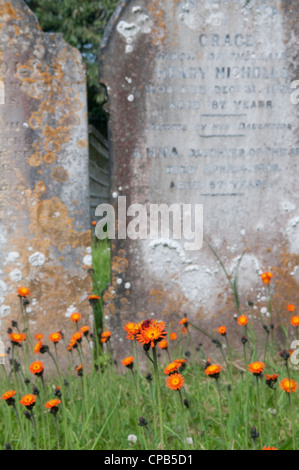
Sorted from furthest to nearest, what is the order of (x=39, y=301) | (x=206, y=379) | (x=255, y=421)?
1. (x=39, y=301)
2. (x=206, y=379)
3. (x=255, y=421)

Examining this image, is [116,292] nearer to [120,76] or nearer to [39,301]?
[39,301]

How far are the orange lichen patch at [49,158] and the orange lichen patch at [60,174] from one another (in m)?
0.05

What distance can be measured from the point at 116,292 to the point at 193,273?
0.47 meters

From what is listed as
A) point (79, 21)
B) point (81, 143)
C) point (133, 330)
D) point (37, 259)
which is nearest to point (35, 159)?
point (81, 143)

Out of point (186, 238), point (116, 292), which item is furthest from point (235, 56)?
point (116, 292)

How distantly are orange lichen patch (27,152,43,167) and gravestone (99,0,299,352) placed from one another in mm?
417

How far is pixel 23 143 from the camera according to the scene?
279 centimetres

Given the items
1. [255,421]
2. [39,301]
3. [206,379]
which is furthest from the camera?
[39,301]

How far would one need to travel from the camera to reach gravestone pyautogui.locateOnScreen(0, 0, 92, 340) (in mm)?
2771

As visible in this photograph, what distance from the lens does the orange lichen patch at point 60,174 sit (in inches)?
111

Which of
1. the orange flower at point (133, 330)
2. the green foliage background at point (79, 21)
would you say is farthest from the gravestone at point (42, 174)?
the green foliage background at point (79, 21)

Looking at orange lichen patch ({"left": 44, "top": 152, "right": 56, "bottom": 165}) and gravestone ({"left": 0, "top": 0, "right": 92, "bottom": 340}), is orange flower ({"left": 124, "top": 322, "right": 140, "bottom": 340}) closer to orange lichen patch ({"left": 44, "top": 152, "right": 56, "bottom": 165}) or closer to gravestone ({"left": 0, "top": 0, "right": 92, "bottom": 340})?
gravestone ({"left": 0, "top": 0, "right": 92, "bottom": 340})

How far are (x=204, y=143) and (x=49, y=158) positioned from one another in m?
0.90

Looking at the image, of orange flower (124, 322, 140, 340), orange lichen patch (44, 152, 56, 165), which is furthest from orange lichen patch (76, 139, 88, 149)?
orange flower (124, 322, 140, 340)
